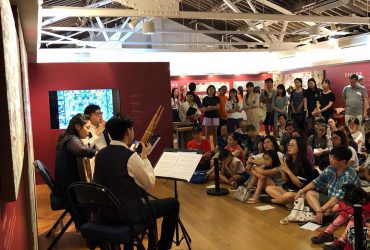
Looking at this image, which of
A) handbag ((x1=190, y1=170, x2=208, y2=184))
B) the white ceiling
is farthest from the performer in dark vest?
handbag ((x1=190, y1=170, x2=208, y2=184))

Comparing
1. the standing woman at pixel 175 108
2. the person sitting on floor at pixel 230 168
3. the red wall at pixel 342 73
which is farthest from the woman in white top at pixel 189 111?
the red wall at pixel 342 73

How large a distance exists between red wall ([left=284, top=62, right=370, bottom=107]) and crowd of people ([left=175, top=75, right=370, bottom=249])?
210 centimetres

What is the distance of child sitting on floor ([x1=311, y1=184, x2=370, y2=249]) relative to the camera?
3.59 metres

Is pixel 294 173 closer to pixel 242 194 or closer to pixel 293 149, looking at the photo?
pixel 293 149

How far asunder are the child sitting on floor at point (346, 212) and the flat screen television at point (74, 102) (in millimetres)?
4965

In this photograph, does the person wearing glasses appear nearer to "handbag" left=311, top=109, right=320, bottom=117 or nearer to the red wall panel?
"handbag" left=311, top=109, right=320, bottom=117

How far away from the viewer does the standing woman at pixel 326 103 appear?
9.78 meters

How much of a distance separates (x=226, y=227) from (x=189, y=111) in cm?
496

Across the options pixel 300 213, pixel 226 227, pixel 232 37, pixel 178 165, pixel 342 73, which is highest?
pixel 232 37

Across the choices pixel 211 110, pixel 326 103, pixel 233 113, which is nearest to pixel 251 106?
pixel 233 113

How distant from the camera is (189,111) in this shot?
9.53 meters

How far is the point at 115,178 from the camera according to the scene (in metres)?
3.02

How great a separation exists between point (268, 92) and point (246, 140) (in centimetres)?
286

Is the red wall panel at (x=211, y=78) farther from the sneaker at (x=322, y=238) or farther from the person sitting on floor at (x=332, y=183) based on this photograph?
the sneaker at (x=322, y=238)
